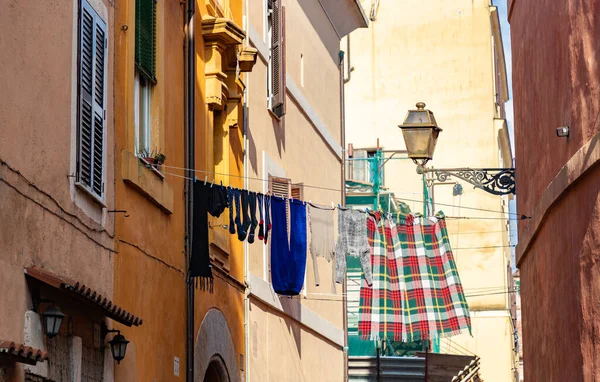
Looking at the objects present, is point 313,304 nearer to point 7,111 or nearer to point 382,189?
point 382,189

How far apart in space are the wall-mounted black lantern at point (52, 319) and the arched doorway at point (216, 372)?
20.8 feet

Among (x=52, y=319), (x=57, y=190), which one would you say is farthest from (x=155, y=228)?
(x=52, y=319)

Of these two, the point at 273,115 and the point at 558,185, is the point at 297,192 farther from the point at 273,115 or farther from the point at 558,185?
the point at 558,185

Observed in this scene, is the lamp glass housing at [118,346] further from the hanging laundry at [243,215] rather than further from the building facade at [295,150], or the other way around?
the building facade at [295,150]

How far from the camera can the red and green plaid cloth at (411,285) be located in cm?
1698

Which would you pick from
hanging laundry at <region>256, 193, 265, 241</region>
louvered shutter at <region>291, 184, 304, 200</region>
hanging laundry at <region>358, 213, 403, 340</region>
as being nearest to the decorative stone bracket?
hanging laundry at <region>256, 193, 265, 241</region>

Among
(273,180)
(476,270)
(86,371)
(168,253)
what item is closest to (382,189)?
(476,270)

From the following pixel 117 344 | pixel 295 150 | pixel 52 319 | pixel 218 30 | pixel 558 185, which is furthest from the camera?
pixel 295 150

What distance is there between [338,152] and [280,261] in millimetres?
9217

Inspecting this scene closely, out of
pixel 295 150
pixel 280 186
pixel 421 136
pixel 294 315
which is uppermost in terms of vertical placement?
pixel 295 150

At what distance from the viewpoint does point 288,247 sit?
15.9 m

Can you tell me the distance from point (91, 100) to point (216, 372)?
5.96m

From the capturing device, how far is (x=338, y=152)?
2528cm

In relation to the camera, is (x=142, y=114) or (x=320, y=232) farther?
(x=320, y=232)
